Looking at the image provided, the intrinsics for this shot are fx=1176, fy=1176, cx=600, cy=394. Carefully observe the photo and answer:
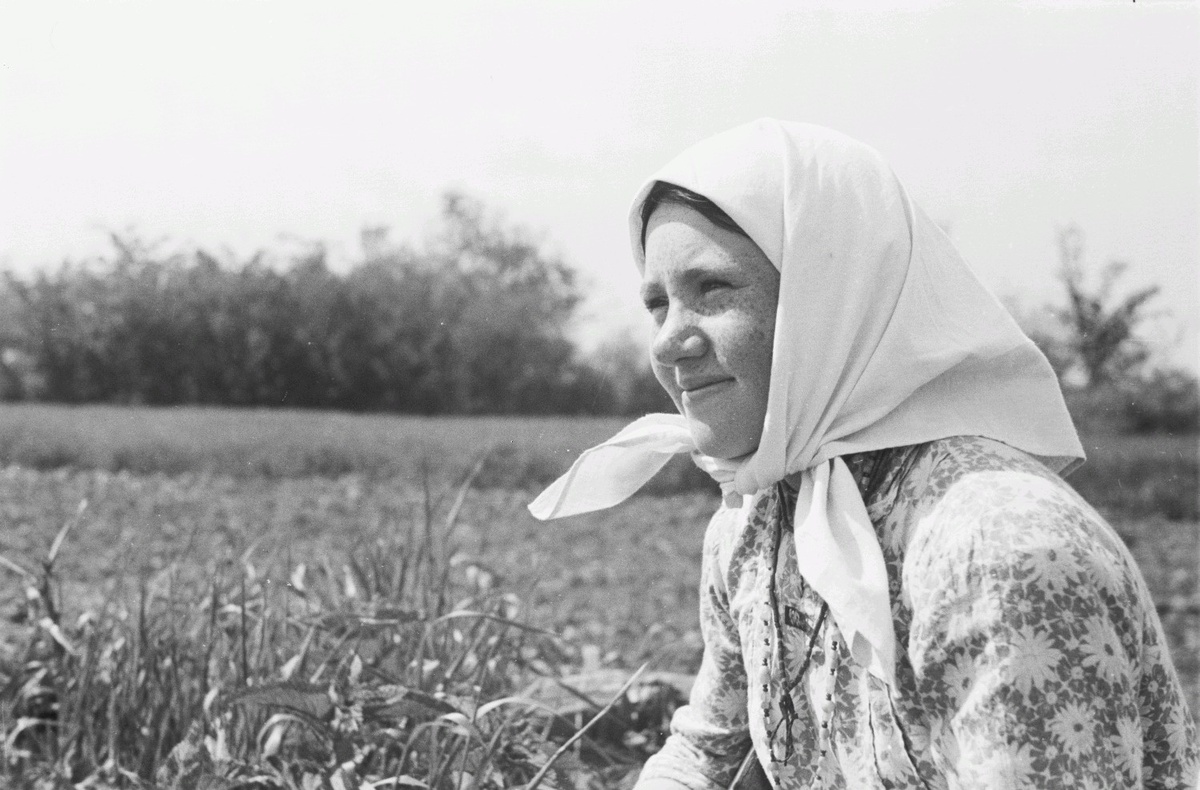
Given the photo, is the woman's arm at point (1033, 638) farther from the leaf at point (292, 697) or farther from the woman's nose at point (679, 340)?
the leaf at point (292, 697)

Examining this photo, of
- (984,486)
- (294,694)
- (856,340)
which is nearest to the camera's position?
(984,486)

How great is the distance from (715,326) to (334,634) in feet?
5.45

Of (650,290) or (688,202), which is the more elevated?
(688,202)

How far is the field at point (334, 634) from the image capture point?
2273 mm

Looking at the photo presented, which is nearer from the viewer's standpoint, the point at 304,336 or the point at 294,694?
the point at 294,694

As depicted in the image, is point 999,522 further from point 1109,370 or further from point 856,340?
point 1109,370

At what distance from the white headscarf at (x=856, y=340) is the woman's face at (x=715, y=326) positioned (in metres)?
0.05

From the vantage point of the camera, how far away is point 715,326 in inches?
59.6

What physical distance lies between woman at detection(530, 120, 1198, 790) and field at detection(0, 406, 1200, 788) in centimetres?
64

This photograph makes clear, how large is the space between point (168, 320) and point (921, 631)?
13.6 meters

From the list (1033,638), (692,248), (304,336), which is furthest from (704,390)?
(304,336)

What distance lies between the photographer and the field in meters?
2.27

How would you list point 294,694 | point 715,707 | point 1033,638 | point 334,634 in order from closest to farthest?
point 1033,638 → point 715,707 → point 294,694 → point 334,634

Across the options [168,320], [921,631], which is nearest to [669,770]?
[921,631]
